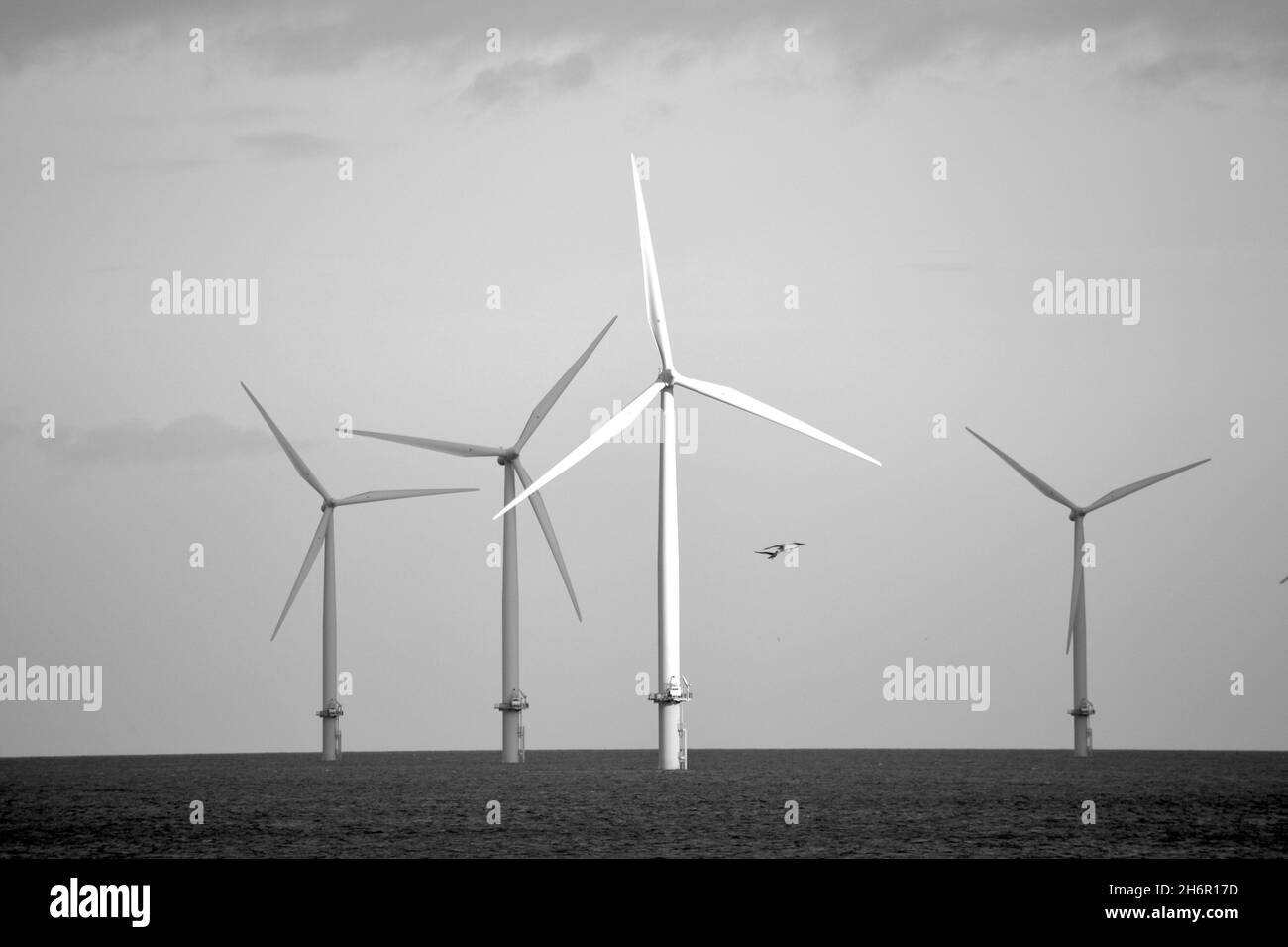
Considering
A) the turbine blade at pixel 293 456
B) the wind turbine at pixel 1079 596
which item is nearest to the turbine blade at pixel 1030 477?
the wind turbine at pixel 1079 596

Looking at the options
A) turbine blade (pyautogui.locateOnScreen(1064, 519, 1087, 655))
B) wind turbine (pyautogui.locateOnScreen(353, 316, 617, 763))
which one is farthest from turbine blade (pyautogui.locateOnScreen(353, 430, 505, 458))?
turbine blade (pyautogui.locateOnScreen(1064, 519, 1087, 655))

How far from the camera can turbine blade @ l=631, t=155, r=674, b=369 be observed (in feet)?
355

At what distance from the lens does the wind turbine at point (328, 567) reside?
145250 mm

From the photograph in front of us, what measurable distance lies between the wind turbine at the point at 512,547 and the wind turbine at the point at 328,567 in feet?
22.6

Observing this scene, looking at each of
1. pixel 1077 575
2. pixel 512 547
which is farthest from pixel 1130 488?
pixel 512 547

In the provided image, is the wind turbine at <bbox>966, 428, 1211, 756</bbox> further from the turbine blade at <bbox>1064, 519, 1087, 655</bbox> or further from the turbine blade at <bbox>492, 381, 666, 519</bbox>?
the turbine blade at <bbox>492, 381, 666, 519</bbox>

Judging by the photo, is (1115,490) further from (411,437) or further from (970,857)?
(970,857)

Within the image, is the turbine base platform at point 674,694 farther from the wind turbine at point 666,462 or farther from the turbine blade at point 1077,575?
the turbine blade at point 1077,575

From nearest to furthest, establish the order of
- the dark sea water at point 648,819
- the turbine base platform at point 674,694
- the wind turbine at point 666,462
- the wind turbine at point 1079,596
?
1. the dark sea water at point 648,819
2. the wind turbine at point 666,462
3. the turbine base platform at point 674,694
4. the wind turbine at point 1079,596

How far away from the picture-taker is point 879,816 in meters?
115

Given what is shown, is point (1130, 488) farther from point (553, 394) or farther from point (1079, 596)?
point (553, 394)

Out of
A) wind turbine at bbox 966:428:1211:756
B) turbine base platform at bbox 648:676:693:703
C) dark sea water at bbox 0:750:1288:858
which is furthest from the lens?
wind turbine at bbox 966:428:1211:756
